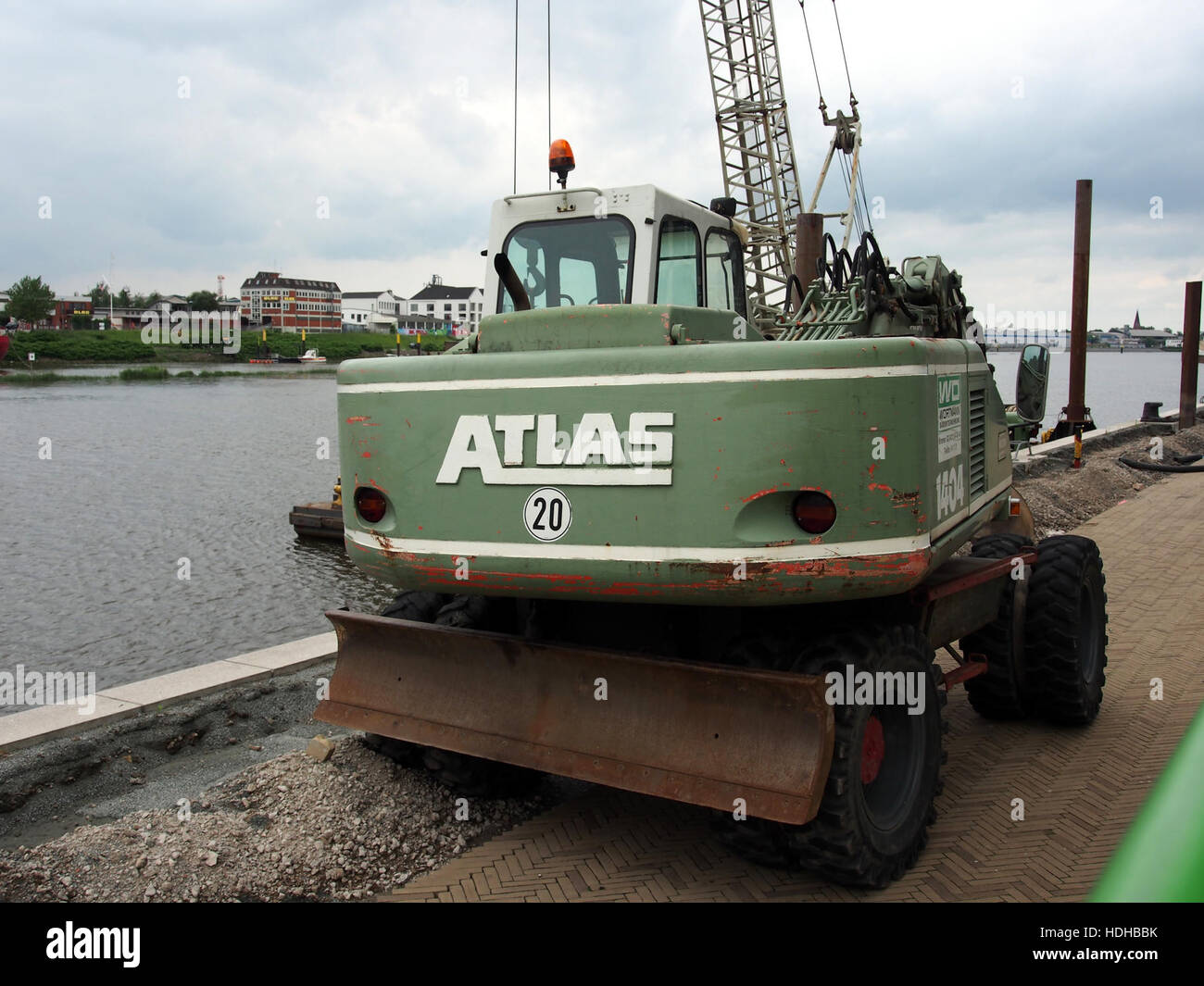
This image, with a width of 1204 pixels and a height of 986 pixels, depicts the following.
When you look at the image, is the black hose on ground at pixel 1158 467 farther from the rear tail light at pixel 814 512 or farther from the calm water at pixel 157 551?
the rear tail light at pixel 814 512

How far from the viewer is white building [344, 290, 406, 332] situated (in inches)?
4097

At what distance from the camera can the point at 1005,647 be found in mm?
5930

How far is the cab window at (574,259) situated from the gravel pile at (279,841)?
247 centimetres

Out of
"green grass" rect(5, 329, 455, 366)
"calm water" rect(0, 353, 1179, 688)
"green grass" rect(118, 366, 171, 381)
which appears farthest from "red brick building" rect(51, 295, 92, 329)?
"calm water" rect(0, 353, 1179, 688)

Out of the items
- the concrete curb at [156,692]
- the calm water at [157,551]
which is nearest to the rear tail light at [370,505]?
the concrete curb at [156,692]

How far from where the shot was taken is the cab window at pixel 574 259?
5.05 metres

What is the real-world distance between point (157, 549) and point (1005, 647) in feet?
54.9

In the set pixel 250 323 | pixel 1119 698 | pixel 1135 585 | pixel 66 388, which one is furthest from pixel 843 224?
pixel 250 323

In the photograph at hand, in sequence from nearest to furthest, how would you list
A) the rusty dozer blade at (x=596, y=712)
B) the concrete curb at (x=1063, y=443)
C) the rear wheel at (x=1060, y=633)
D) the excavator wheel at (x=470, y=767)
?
the rusty dozer blade at (x=596, y=712)
the excavator wheel at (x=470, y=767)
the rear wheel at (x=1060, y=633)
the concrete curb at (x=1063, y=443)

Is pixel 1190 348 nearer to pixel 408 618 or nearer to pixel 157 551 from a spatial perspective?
pixel 157 551

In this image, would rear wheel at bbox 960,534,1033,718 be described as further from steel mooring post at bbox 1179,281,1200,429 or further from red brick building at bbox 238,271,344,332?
red brick building at bbox 238,271,344,332

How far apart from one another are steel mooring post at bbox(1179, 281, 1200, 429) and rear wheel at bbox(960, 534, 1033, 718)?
29.8 meters

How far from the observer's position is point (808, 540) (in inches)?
141
